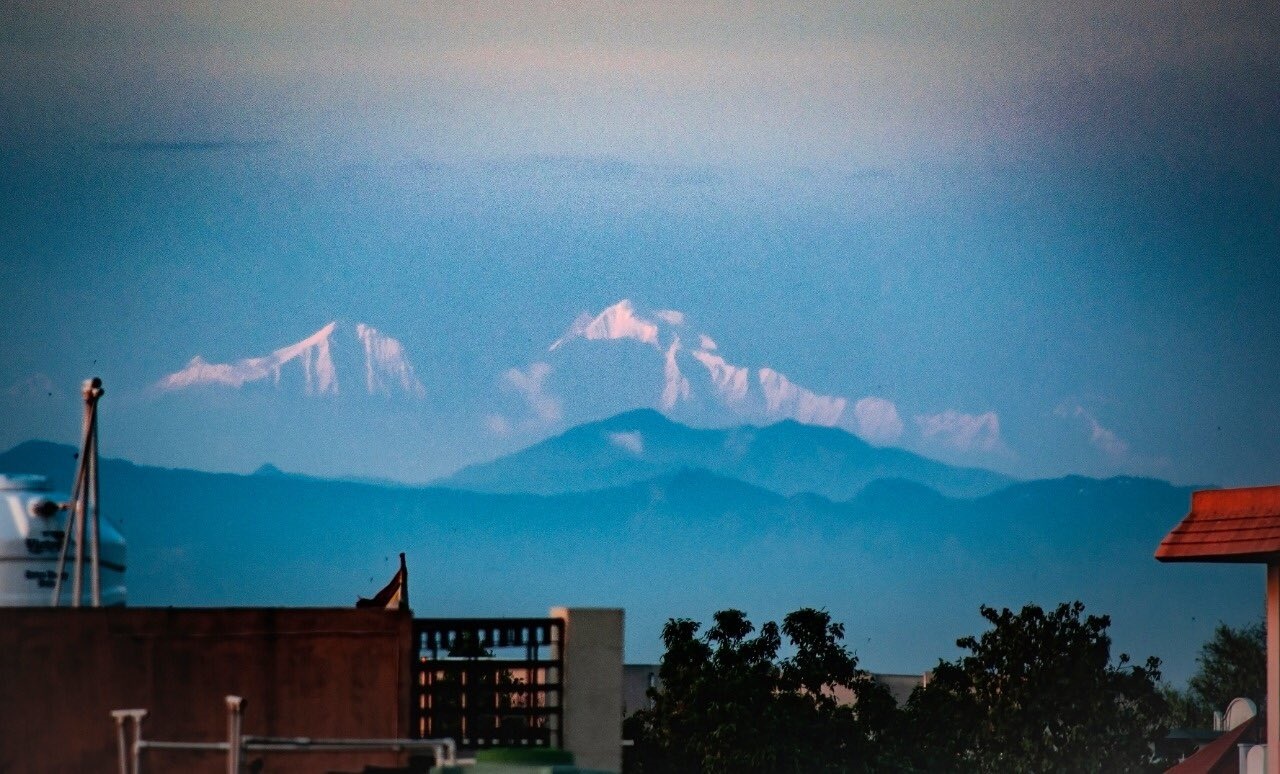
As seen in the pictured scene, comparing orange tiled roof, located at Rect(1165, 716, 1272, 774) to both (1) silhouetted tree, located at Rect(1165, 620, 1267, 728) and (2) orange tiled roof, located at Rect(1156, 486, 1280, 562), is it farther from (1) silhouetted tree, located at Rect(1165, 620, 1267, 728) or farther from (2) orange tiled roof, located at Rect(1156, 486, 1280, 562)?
(1) silhouetted tree, located at Rect(1165, 620, 1267, 728)

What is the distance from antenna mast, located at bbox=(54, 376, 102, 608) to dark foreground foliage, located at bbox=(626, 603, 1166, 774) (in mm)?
36231

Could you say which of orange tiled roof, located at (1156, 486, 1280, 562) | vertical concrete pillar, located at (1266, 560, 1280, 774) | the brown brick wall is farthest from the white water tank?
vertical concrete pillar, located at (1266, 560, 1280, 774)

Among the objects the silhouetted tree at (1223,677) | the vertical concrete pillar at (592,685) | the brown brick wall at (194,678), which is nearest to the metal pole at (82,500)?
the brown brick wall at (194,678)

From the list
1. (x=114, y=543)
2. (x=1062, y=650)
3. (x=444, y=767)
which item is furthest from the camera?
(x=1062, y=650)

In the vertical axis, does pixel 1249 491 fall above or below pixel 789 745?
above

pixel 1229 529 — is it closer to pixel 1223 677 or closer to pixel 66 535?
pixel 66 535

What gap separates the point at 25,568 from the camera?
28359 millimetres

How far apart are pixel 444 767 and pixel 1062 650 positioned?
5351 centimetres

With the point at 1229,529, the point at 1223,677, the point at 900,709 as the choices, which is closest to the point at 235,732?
the point at 1229,529

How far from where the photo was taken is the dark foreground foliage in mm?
63094

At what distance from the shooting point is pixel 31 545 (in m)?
28.4

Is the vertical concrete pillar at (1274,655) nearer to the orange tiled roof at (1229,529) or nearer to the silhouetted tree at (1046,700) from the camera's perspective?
the orange tiled roof at (1229,529)

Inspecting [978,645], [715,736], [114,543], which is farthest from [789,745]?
[114,543]

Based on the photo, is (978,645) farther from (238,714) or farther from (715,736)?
(238,714)
